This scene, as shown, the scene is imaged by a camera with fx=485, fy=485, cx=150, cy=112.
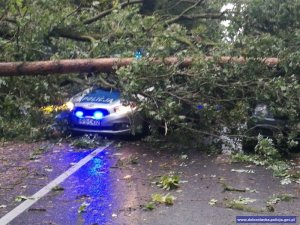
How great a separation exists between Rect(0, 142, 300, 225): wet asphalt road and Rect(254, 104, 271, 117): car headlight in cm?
95

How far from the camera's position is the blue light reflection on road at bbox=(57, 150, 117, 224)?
5.17 m

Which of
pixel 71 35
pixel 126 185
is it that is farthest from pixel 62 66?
pixel 71 35

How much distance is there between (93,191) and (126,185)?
0.50 m

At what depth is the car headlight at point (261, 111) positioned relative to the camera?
7968 mm

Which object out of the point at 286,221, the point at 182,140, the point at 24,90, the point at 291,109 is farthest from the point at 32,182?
the point at 291,109

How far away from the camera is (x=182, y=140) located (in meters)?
8.50

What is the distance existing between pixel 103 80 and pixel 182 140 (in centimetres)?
183

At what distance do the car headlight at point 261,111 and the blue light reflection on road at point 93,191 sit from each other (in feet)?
8.49

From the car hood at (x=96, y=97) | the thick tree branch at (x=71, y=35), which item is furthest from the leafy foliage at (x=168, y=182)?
the car hood at (x=96, y=97)

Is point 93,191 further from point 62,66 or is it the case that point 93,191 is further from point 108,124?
point 108,124

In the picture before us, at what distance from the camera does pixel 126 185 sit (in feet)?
21.3

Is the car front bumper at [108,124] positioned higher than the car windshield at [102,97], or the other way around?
the car windshield at [102,97]

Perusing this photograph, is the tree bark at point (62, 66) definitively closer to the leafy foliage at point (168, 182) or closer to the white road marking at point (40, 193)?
the white road marking at point (40, 193)

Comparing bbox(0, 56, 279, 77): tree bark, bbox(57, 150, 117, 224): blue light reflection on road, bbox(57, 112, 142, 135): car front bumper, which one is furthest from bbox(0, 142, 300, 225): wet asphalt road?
bbox(0, 56, 279, 77): tree bark
